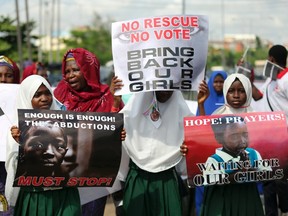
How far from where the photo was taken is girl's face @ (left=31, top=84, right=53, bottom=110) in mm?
4609

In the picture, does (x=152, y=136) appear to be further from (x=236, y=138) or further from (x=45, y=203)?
(x=45, y=203)

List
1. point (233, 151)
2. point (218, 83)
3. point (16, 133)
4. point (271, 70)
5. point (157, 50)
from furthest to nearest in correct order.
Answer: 1. point (218, 83)
2. point (271, 70)
3. point (157, 50)
4. point (233, 151)
5. point (16, 133)

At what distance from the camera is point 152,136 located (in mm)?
5043

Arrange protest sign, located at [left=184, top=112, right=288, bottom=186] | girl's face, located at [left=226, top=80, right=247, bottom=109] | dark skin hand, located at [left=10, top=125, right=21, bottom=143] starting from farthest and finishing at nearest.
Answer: girl's face, located at [left=226, top=80, right=247, bottom=109]
protest sign, located at [left=184, top=112, right=288, bottom=186]
dark skin hand, located at [left=10, top=125, right=21, bottom=143]

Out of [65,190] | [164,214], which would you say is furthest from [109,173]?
[164,214]

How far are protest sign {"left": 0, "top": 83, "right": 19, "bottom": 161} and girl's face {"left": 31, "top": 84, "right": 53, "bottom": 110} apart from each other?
1.57ft

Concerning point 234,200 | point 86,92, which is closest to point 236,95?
point 234,200

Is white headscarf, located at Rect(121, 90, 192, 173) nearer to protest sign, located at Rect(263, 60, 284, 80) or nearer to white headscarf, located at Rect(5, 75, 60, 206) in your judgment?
white headscarf, located at Rect(5, 75, 60, 206)

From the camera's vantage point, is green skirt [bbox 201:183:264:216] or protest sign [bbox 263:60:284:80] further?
protest sign [bbox 263:60:284:80]

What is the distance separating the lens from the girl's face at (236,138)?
479cm

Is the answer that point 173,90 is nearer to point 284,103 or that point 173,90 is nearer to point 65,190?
point 65,190

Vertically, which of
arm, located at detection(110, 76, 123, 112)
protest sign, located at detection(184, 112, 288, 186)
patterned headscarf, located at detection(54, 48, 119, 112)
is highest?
patterned headscarf, located at detection(54, 48, 119, 112)

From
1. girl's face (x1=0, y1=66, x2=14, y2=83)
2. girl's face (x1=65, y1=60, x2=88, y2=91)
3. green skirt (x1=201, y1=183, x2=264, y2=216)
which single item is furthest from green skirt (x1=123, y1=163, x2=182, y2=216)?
girl's face (x1=0, y1=66, x2=14, y2=83)

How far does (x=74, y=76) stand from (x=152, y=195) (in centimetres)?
116
